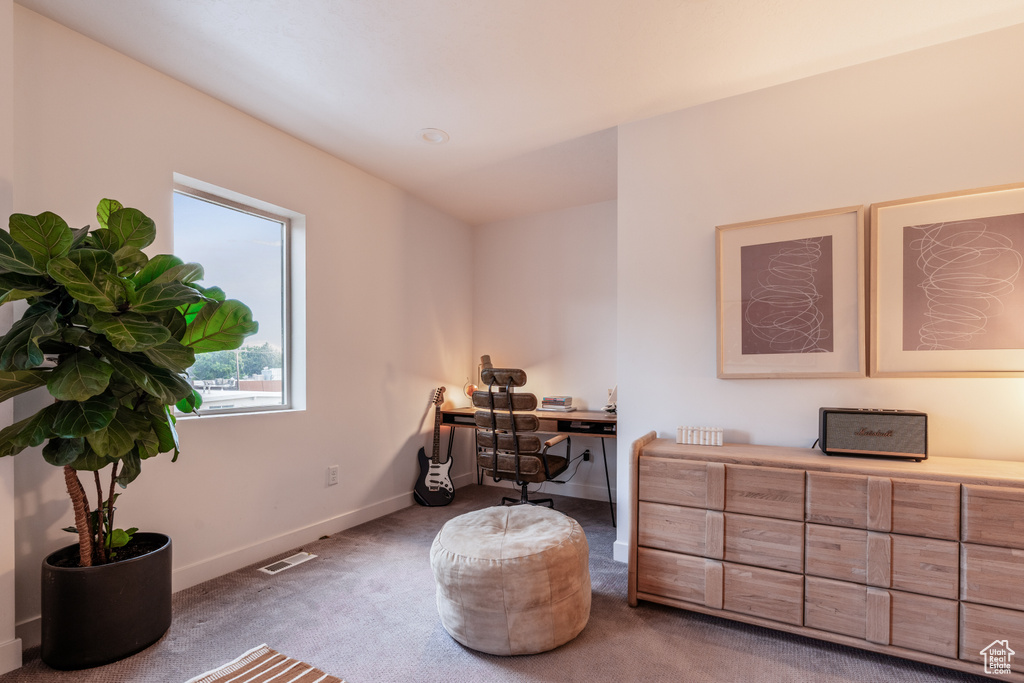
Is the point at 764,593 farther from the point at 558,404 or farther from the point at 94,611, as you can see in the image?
the point at 94,611

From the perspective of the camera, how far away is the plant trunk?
69.2 inches

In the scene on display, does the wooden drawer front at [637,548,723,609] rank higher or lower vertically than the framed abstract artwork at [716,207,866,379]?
lower

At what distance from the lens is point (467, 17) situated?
1.93 m

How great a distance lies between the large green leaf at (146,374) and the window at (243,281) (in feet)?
2.87

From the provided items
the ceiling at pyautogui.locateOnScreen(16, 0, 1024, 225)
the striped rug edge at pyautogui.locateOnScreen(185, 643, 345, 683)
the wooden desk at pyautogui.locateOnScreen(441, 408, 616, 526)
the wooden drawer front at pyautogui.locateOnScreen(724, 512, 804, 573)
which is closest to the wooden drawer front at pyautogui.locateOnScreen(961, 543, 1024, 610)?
the wooden drawer front at pyautogui.locateOnScreen(724, 512, 804, 573)

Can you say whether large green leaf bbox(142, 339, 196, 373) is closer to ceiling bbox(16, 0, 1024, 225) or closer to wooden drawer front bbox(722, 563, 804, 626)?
ceiling bbox(16, 0, 1024, 225)

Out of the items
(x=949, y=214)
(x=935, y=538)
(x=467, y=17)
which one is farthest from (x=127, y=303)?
(x=949, y=214)

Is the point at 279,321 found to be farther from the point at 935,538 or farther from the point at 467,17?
the point at 935,538

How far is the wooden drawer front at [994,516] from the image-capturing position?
1.64m

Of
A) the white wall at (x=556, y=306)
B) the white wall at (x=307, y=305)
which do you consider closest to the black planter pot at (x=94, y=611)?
the white wall at (x=307, y=305)

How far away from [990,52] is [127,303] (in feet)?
11.6

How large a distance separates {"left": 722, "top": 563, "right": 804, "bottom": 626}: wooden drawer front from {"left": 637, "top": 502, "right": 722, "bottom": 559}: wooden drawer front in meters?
0.11

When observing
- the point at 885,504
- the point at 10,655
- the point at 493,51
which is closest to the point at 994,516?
the point at 885,504

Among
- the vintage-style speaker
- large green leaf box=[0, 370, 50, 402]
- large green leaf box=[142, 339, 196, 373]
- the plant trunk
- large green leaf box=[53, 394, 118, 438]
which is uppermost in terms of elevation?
large green leaf box=[142, 339, 196, 373]
